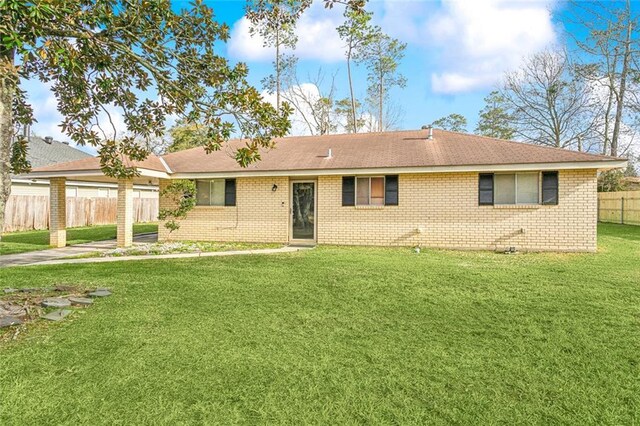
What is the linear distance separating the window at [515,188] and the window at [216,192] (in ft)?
27.5

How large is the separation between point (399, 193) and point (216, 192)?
21.5ft

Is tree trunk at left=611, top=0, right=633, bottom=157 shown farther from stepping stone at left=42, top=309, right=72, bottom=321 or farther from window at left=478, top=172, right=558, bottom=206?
stepping stone at left=42, top=309, right=72, bottom=321

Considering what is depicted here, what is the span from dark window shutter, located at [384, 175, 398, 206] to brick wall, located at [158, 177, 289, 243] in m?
3.41

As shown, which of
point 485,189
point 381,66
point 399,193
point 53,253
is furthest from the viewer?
point 381,66

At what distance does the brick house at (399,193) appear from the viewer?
11.2 m

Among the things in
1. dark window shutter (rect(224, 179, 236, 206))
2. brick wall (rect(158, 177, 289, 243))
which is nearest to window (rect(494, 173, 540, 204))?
brick wall (rect(158, 177, 289, 243))

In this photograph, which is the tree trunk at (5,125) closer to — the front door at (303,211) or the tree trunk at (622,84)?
the front door at (303,211)

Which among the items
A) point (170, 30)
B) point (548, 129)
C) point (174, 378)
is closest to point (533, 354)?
point (174, 378)

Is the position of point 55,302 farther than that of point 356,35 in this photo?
No

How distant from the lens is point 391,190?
40.9 feet

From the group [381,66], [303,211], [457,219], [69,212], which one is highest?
[381,66]

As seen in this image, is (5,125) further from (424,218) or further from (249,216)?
(424,218)

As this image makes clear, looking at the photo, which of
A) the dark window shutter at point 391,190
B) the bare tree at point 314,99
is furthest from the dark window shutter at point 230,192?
the bare tree at point 314,99

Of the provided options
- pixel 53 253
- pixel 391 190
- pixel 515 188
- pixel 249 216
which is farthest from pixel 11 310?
pixel 515 188
